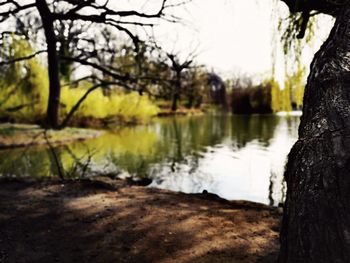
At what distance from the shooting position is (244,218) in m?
4.33

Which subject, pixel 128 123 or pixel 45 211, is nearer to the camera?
pixel 45 211

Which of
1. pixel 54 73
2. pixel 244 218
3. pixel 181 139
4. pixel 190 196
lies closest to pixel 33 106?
pixel 54 73

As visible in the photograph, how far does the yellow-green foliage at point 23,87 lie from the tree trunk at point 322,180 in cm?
1860

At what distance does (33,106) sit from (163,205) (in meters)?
18.6

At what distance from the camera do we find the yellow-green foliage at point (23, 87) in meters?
19.2

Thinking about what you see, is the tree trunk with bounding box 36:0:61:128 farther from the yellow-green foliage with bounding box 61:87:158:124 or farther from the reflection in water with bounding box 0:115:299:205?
the yellow-green foliage with bounding box 61:87:158:124

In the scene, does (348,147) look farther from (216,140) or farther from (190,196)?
(216,140)

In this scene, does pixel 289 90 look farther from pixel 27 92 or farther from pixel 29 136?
pixel 27 92

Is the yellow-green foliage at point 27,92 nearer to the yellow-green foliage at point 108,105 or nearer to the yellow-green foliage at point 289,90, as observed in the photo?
the yellow-green foliage at point 108,105

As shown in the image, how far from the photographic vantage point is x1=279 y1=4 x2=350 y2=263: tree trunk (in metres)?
1.96

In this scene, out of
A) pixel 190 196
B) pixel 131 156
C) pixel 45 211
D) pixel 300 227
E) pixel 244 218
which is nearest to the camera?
pixel 300 227

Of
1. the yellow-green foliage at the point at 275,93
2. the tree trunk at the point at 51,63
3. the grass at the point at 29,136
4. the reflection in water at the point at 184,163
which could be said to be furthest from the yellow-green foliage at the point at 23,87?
the yellow-green foliage at the point at 275,93

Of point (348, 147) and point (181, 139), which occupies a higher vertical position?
point (348, 147)

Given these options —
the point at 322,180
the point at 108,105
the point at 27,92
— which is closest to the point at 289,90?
the point at 322,180
